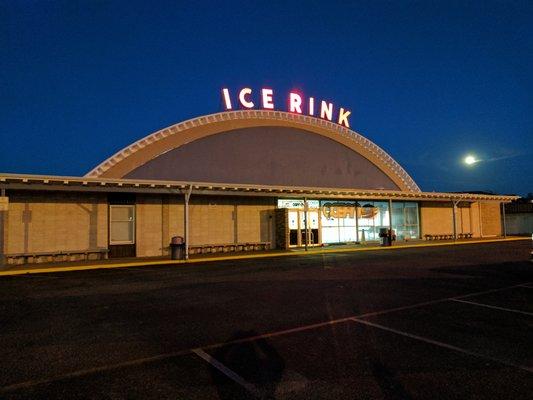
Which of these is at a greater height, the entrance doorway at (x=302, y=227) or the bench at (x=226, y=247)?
the entrance doorway at (x=302, y=227)

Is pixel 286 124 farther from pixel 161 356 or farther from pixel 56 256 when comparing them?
pixel 161 356

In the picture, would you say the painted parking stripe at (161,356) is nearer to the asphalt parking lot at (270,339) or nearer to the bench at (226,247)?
the asphalt parking lot at (270,339)

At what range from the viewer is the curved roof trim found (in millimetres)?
23828

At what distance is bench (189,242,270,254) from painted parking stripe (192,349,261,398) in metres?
16.1

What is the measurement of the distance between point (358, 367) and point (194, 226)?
1728 cm

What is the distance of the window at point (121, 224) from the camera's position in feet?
64.2

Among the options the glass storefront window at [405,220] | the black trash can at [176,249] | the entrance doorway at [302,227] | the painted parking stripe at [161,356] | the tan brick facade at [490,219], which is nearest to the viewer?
the painted parking stripe at [161,356]

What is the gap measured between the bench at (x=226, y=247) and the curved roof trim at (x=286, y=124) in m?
7.18

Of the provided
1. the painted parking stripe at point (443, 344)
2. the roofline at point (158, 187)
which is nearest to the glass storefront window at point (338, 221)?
the roofline at point (158, 187)

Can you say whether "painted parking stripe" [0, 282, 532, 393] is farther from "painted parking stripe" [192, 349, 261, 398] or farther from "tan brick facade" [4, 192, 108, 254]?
"tan brick facade" [4, 192, 108, 254]

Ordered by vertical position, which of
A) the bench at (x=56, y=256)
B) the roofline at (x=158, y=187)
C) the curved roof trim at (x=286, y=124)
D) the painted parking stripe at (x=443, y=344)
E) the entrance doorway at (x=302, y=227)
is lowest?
the painted parking stripe at (x=443, y=344)

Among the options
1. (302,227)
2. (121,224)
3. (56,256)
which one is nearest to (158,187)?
(121,224)

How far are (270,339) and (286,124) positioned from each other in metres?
24.3

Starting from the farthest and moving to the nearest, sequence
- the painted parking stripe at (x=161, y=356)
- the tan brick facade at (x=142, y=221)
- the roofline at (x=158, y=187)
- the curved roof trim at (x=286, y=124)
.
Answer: the curved roof trim at (x=286, y=124) < the tan brick facade at (x=142, y=221) < the roofline at (x=158, y=187) < the painted parking stripe at (x=161, y=356)
